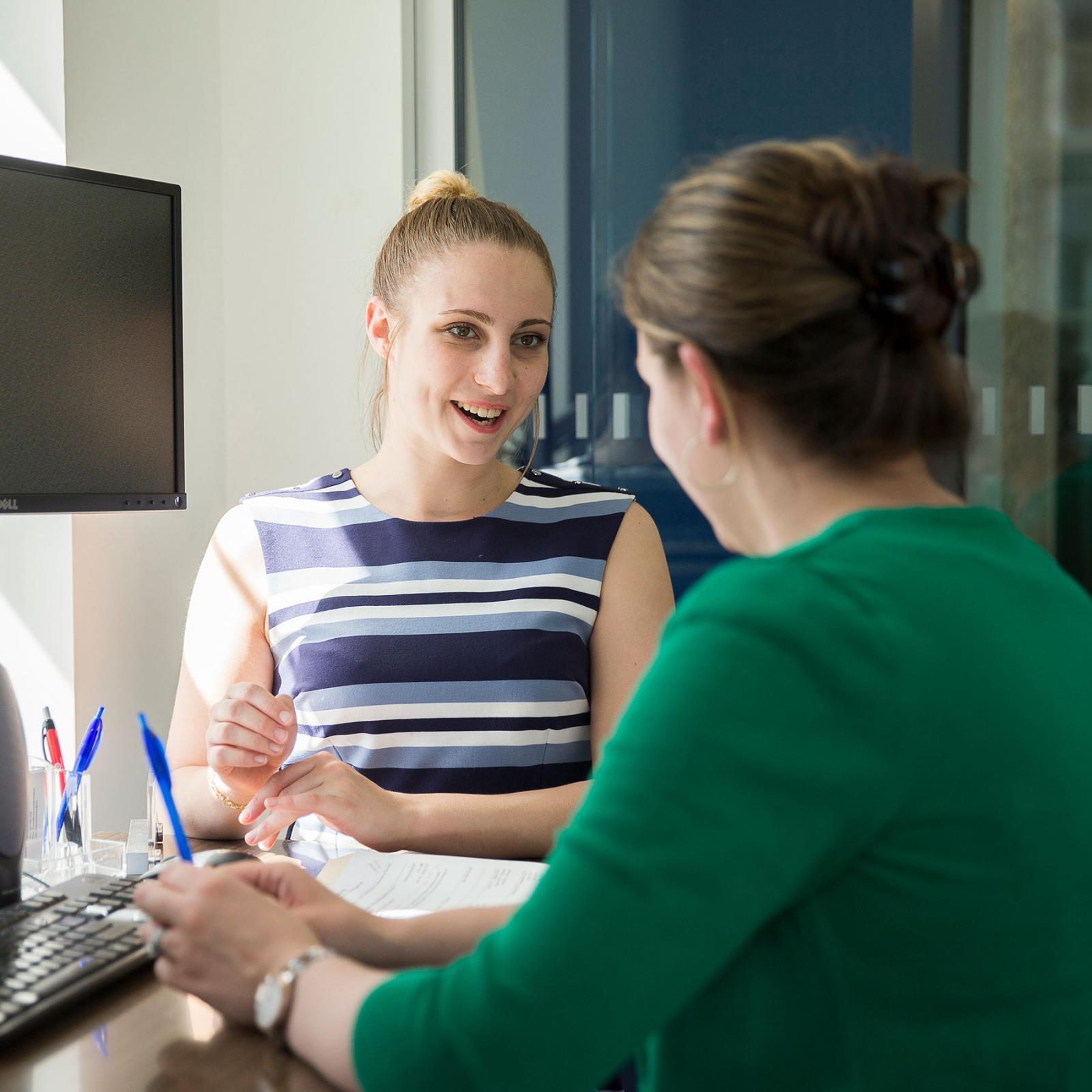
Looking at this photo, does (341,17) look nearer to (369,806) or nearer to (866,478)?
(369,806)

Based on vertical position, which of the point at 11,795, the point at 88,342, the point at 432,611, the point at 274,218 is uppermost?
the point at 274,218

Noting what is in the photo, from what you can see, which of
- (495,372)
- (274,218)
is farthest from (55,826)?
(274,218)

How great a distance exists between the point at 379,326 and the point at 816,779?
1.21 meters

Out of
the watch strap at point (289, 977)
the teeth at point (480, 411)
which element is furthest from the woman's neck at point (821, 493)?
the teeth at point (480, 411)

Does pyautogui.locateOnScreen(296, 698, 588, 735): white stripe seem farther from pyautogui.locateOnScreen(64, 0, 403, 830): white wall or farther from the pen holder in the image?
pyautogui.locateOnScreen(64, 0, 403, 830): white wall

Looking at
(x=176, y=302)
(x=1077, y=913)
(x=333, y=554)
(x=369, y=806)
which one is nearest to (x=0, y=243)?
(x=176, y=302)

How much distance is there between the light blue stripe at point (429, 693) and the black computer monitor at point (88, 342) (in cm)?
32

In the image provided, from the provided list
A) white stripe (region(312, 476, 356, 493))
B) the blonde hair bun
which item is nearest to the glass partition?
the blonde hair bun

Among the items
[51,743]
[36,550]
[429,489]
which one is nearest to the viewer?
[51,743]

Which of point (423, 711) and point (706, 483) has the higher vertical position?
point (706, 483)

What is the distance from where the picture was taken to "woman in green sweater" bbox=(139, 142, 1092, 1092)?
573mm

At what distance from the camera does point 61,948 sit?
88cm

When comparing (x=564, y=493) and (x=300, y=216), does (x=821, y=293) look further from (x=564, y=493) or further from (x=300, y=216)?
(x=300, y=216)

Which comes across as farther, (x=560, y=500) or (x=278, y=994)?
(x=560, y=500)
